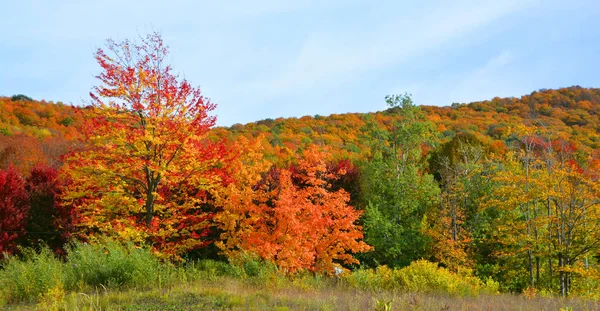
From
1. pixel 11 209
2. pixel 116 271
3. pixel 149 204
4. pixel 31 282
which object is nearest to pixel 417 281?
pixel 116 271

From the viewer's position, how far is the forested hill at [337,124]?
35.7 meters

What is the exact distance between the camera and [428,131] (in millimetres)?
18766

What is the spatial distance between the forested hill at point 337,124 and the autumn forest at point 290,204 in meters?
14.1

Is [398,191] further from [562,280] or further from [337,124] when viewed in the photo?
[337,124]

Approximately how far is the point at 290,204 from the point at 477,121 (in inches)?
2334

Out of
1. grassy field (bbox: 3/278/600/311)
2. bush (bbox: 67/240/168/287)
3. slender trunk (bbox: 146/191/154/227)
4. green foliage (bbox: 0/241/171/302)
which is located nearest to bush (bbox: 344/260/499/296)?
grassy field (bbox: 3/278/600/311)

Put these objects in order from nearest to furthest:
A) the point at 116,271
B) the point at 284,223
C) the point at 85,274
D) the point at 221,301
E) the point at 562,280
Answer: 1. the point at 221,301
2. the point at 116,271
3. the point at 85,274
4. the point at 284,223
5. the point at 562,280

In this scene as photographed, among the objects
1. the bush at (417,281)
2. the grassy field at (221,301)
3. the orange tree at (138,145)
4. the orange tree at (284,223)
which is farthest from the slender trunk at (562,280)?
the orange tree at (138,145)

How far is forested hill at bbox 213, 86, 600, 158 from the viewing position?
49.9m

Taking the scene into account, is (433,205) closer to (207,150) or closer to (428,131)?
(428,131)

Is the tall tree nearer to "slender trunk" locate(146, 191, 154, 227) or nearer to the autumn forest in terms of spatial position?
the autumn forest

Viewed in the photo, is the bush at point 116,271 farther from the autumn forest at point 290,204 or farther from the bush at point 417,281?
the bush at point 417,281

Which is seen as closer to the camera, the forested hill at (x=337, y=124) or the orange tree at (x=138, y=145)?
the orange tree at (x=138, y=145)

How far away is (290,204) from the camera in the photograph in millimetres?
12000
